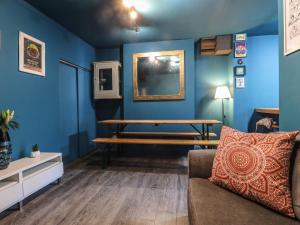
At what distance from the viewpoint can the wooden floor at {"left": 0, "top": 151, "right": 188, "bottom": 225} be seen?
66.4 inches

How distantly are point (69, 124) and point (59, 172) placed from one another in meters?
1.19

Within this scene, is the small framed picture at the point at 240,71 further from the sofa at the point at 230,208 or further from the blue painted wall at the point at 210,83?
the sofa at the point at 230,208

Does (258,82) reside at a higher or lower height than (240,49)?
lower

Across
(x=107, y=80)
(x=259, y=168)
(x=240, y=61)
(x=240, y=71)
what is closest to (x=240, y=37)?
(x=240, y=61)

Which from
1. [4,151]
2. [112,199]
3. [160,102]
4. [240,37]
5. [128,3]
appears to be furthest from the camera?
[160,102]

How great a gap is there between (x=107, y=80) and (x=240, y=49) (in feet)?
9.30

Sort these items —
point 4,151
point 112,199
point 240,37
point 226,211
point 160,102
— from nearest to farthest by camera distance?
point 226,211 < point 4,151 < point 112,199 < point 240,37 < point 160,102

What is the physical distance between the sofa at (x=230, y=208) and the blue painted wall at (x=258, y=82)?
2913 millimetres

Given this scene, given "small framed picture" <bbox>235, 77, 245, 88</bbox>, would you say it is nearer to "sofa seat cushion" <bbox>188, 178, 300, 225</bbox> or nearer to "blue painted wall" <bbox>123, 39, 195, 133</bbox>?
"blue painted wall" <bbox>123, 39, 195, 133</bbox>

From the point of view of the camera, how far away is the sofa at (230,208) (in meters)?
0.93

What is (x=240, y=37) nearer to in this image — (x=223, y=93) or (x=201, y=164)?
(x=223, y=93)

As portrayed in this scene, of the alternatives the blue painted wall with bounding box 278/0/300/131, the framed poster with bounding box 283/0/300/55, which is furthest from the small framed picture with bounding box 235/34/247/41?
the framed poster with bounding box 283/0/300/55

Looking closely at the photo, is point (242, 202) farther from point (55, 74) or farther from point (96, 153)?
point (96, 153)

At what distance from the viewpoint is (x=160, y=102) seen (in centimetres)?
414
